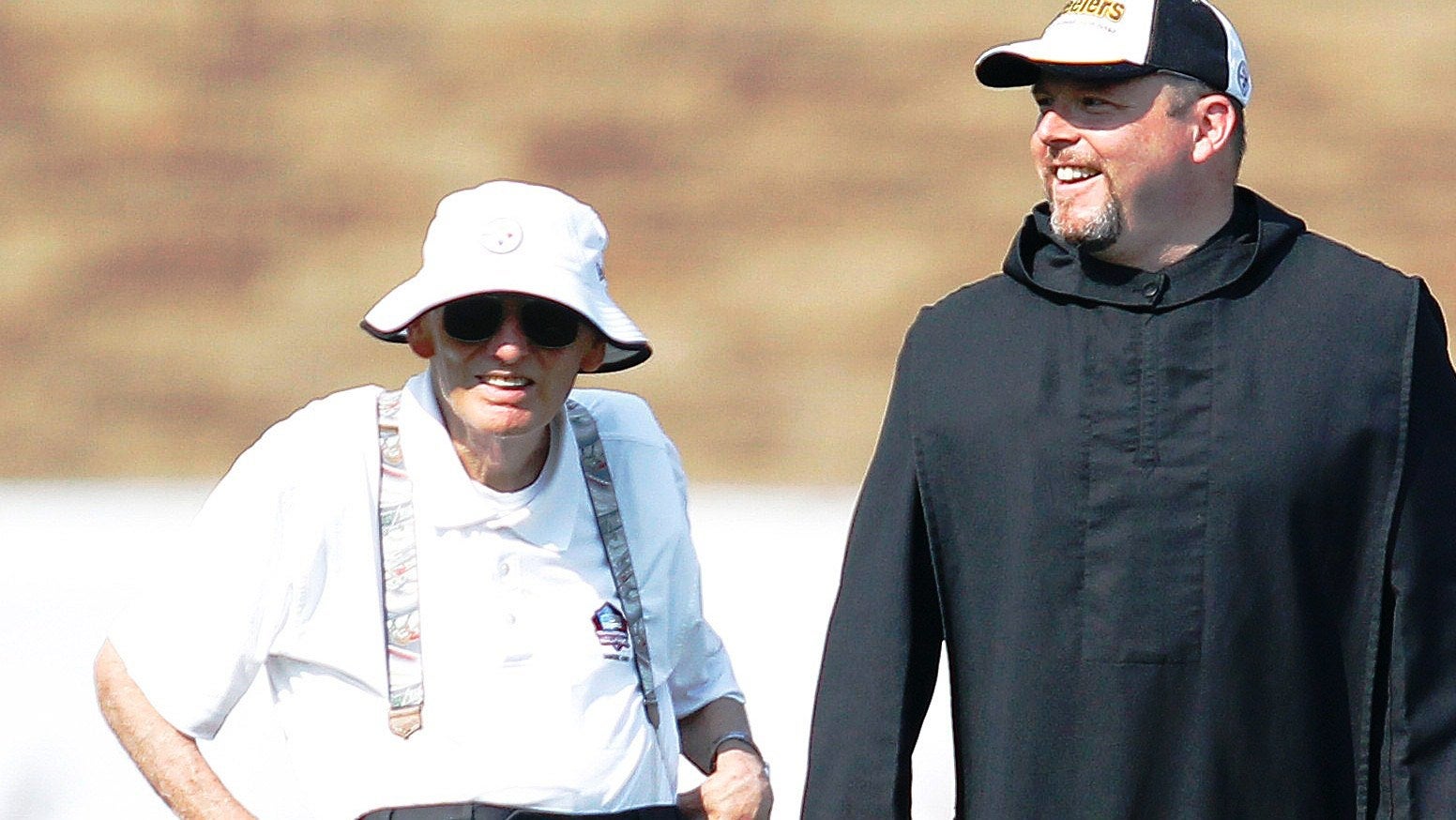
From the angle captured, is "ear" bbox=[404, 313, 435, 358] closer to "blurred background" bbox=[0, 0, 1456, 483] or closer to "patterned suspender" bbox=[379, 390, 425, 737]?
"patterned suspender" bbox=[379, 390, 425, 737]

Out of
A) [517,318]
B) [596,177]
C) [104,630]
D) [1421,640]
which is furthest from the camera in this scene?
[596,177]

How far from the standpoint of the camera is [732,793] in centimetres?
265

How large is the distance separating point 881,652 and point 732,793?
0.86 ft

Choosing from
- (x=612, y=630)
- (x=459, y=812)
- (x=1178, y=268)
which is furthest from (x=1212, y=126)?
(x=459, y=812)

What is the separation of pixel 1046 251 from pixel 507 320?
0.53 m

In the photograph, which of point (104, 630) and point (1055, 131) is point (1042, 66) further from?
point (104, 630)

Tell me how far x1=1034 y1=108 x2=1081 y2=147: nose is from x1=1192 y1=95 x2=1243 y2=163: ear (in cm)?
12

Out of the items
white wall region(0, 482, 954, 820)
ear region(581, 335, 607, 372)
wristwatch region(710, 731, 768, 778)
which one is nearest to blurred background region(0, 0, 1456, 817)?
white wall region(0, 482, 954, 820)

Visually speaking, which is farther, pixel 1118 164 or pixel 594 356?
pixel 594 356

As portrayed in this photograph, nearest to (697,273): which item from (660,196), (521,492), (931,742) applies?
(660,196)

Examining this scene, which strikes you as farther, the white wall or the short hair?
the white wall

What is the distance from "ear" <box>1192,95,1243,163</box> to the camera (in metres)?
2.48

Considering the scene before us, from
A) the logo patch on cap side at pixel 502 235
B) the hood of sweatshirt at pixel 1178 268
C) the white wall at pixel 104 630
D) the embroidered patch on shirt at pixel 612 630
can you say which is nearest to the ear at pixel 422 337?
the logo patch on cap side at pixel 502 235

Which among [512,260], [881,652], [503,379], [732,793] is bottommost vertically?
[732,793]
